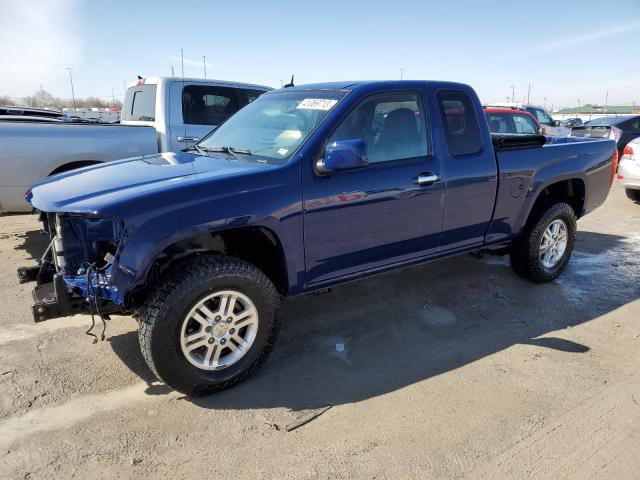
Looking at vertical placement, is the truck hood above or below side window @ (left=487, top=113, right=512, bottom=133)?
below

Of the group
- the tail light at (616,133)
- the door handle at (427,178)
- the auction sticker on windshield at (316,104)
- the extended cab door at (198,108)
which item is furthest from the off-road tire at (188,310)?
the tail light at (616,133)

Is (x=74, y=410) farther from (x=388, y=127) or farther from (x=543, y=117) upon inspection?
(x=543, y=117)

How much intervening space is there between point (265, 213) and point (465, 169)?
1904mm

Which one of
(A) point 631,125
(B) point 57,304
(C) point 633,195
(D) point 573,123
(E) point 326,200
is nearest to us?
(B) point 57,304

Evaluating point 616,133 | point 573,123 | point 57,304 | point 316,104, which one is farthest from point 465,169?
point 573,123

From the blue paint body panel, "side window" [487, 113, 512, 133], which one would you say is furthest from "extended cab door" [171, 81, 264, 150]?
"side window" [487, 113, 512, 133]

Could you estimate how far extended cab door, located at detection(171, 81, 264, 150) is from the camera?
6.46 meters

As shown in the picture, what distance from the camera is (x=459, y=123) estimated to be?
4.18 meters

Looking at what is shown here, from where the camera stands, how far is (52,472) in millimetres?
2428

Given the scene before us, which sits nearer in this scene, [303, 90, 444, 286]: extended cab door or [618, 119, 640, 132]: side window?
[303, 90, 444, 286]: extended cab door

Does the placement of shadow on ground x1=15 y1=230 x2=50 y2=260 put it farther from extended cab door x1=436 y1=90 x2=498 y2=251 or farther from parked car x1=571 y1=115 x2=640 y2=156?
parked car x1=571 y1=115 x2=640 y2=156

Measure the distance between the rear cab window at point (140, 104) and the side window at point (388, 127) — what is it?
4.48 meters

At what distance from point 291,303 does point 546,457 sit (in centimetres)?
253

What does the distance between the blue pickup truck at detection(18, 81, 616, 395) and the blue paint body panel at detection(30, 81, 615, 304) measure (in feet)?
0.03
